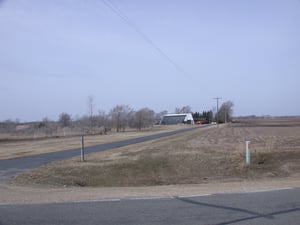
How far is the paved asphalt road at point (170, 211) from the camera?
652cm

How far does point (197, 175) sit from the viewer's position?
54.0ft

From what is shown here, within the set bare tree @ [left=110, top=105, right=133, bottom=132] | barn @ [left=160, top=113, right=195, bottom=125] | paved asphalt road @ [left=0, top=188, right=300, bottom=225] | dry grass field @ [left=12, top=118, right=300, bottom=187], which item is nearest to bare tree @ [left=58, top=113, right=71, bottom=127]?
bare tree @ [left=110, top=105, right=133, bottom=132]

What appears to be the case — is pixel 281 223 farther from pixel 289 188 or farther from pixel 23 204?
pixel 23 204

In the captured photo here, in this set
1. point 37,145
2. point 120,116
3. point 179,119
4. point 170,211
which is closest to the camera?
point 170,211

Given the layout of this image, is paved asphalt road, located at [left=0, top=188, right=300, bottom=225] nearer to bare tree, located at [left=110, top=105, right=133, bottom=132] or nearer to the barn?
bare tree, located at [left=110, top=105, right=133, bottom=132]

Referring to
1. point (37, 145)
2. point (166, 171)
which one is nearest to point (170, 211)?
point (166, 171)

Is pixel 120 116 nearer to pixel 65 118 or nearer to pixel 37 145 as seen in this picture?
pixel 65 118

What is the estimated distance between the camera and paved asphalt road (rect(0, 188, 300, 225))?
6520 millimetres

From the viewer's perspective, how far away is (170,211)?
726 centimetres

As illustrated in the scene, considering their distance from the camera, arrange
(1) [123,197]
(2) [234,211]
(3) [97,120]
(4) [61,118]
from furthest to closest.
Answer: (4) [61,118] < (3) [97,120] < (1) [123,197] < (2) [234,211]

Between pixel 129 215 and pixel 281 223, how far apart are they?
280 cm

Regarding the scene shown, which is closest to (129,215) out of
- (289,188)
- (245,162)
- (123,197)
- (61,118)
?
(123,197)

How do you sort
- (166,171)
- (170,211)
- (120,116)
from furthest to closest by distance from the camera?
(120,116) < (166,171) < (170,211)

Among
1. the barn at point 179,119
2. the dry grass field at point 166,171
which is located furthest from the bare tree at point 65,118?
the dry grass field at point 166,171
